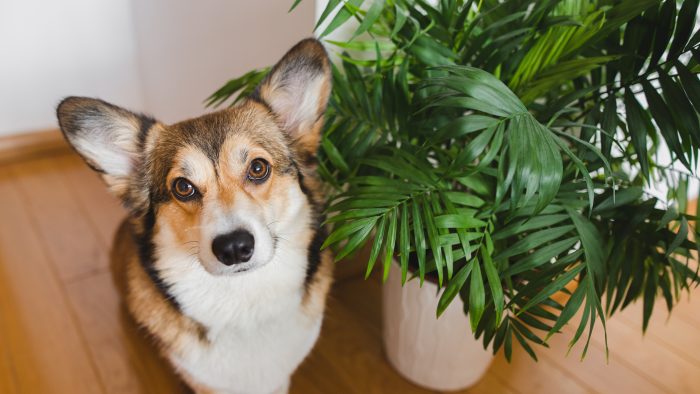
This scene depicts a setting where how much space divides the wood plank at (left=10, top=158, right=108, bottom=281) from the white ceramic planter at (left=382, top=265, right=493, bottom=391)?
128 centimetres

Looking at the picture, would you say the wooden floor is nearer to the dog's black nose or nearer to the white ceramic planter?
the white ceramic planter

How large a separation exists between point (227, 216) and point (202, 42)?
125 centimetres

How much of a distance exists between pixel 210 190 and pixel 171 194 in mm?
105

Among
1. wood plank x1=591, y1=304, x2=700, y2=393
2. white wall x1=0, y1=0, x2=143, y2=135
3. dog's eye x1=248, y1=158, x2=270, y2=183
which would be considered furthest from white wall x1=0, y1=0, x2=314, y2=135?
wood plank x1=591, y1=304, x2=700, y2=393

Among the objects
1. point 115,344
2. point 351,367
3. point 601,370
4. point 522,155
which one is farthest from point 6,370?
point 601,370

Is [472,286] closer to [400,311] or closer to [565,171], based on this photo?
[565,171]

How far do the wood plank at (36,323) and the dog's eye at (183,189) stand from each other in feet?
2.80

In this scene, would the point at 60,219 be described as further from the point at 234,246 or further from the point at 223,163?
the point at 234,246

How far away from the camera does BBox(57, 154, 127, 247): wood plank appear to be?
90.7 inches

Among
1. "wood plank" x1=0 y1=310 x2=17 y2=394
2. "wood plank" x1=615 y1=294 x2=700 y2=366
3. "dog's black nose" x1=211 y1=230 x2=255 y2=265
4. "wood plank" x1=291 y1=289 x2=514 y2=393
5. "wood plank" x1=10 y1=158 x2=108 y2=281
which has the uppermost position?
"dog's black nose" x1=211 y1=230 x2=255 y2=265

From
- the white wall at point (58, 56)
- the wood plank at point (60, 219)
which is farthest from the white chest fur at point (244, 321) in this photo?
the white wall at point (58, 56)

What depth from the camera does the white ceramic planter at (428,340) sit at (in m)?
1.40

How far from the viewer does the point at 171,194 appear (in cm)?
115

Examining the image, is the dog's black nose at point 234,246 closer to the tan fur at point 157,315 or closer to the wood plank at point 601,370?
the tan fur at point 157,315
